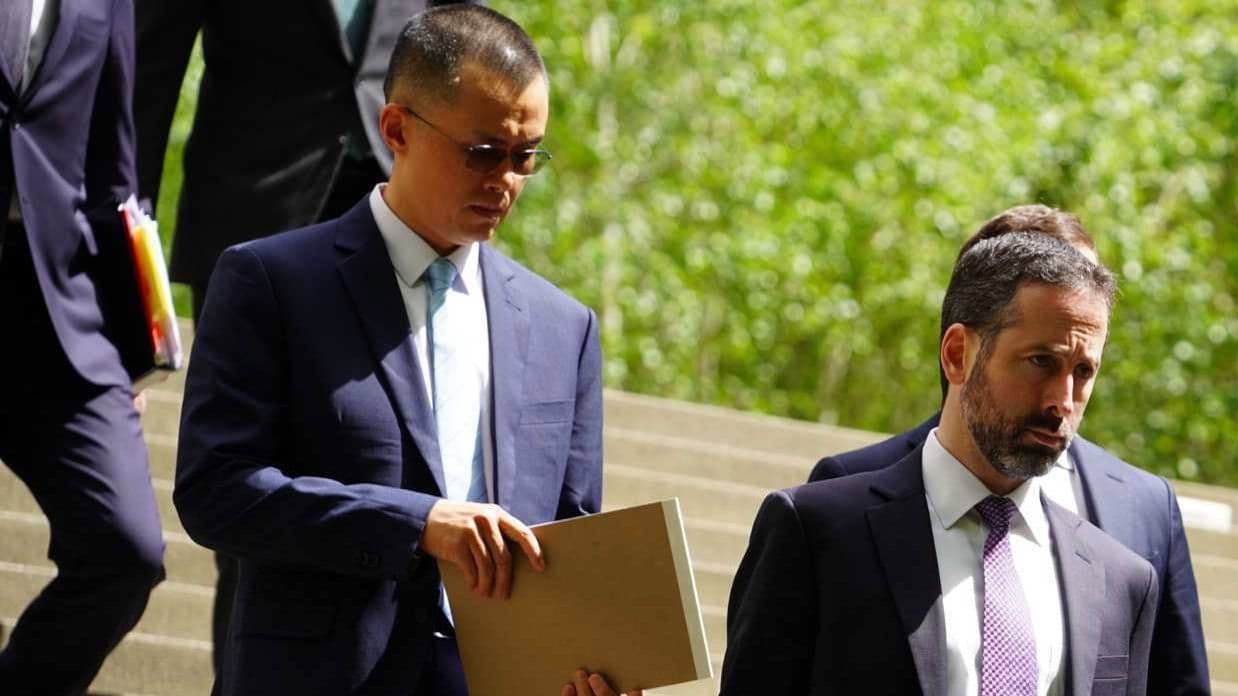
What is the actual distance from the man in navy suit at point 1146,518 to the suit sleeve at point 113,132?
181cm

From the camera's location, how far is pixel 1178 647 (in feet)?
11.8

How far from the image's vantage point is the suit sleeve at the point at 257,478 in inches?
135

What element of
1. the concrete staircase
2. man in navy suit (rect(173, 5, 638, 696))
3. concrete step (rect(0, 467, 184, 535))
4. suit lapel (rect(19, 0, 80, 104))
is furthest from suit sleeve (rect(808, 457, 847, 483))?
concrete step (rect(0, 467, 184, 535))

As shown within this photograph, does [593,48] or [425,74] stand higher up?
[425,74]

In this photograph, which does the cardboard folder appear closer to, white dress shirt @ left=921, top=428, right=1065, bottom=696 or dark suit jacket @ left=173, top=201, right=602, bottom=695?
dark suit jacket @ left=173, top=201, right=602, bottom=695

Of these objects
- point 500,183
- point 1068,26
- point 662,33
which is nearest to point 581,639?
point 500,183

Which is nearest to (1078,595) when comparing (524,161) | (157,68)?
(524,161)

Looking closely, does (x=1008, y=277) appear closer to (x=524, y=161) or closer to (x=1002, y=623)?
(x=1002, y=623)

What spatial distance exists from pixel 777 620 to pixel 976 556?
35 cm

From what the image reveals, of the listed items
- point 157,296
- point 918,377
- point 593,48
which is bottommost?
point 918,377

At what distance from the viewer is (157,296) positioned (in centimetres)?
474

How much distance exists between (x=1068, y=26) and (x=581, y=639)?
568 inches

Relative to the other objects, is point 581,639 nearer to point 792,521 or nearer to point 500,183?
point 792,521

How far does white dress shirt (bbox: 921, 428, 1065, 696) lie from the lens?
3.25 metres
